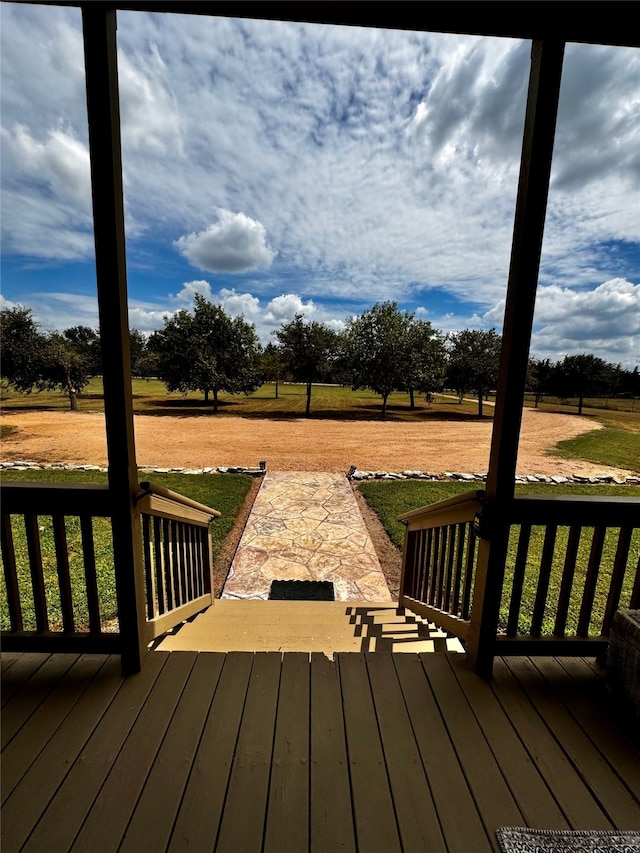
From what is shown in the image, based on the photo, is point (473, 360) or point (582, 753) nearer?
point (582, 753)

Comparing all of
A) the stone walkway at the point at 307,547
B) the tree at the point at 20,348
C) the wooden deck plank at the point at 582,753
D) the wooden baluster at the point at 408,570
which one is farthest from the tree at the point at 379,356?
the wooden deck plank at the point at 582,753

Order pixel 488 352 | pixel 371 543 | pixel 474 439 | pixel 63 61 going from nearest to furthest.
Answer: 1. pixel 63 61
2. pixel 371 543
3. pixel 474 439
4. pixel 488 352

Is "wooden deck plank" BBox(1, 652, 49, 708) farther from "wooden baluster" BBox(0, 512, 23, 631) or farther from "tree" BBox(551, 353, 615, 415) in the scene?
"tree" BBox(551, 353, 615, 415)

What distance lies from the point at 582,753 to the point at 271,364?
20.0 m

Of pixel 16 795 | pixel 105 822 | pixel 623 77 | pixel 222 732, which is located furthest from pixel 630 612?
pixel 16 795

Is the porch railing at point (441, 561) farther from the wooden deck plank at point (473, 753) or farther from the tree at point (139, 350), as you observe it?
the tree at point (139, 350)

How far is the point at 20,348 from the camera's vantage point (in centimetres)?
1499

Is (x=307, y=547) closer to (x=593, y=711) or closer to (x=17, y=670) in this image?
(x=17, y=670)

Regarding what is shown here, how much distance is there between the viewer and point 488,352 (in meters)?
21.9

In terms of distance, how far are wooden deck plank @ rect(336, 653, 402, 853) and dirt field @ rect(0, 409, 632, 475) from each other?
7.46 meters

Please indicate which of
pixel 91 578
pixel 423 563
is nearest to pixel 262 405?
pixel 423 563

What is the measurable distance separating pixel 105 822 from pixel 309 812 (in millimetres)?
649

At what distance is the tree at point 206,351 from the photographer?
20.5m

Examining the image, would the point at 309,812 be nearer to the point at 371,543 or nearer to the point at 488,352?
the point at 371,543
